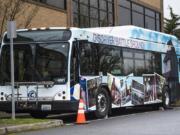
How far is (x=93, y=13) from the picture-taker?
36.2m

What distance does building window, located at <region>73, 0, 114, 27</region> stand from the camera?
3419 centimetres

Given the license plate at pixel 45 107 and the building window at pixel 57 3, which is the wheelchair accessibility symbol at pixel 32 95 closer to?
the license plate at pixel 45 107

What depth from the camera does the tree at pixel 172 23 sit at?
251ft

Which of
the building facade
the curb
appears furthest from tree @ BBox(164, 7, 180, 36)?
the curb

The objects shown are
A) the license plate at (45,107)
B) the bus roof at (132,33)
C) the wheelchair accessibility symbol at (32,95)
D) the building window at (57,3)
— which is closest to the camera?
the license plate at (45,107)

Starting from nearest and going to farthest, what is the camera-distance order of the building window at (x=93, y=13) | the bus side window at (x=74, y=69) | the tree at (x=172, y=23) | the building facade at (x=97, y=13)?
the bus side window at (x=74, y=69), the building facade at (x=97, y=13), the building window at (x=93, y=13), the tree at (x=172, y=23)

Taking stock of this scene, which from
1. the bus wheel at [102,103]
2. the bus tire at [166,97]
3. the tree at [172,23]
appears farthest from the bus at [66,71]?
the tree at [172,23]

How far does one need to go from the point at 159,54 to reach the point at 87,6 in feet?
37.1

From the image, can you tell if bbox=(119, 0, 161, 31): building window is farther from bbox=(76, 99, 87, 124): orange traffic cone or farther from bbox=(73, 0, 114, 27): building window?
bbox=(76, 99, 87, 124): orange traffic cone

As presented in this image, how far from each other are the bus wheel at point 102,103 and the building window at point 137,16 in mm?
21412

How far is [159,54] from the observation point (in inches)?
997

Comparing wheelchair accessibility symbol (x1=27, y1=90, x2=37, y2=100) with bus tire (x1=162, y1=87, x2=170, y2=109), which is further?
bus tire (x1=162, y1=87, x2=170, y2=109)

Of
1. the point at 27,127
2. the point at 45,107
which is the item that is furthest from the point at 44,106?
the point at 27,127

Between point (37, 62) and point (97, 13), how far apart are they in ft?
63.1
